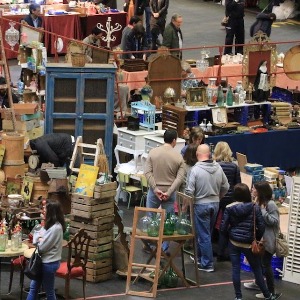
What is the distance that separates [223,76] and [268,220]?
645cm

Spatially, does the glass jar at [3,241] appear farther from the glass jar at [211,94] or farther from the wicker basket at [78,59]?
the glass jar at [211,94]

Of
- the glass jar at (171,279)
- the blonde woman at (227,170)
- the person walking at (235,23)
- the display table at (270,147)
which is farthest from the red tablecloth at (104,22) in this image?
the glass jar at (171,279)

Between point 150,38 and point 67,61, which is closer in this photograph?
point 67,61

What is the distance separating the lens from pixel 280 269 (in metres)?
14.5

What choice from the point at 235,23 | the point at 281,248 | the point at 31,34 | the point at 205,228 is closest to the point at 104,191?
the point at 205,228

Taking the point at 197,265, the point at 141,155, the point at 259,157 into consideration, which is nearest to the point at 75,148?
the point at 141,155

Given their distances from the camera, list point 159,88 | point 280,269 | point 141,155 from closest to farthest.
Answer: point 280,269, point 141,155, point 159,88

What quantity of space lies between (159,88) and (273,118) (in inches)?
72.4

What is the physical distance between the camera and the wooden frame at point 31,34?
20031 mm

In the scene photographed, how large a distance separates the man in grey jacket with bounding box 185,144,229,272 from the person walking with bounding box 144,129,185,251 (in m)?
0.23

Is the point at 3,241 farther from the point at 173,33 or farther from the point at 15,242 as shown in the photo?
the point at 173,33

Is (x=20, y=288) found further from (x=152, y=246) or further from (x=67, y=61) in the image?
(x=67, y=61)

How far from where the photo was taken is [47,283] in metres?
12.6

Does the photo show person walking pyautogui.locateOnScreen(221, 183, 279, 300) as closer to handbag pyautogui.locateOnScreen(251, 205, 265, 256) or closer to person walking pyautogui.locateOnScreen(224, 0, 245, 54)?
handbag pyautogui.locateOnScreen(251, 205, 265, 256)
